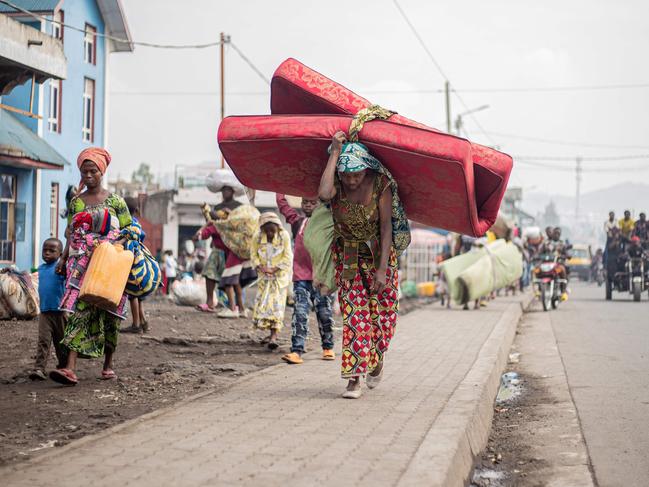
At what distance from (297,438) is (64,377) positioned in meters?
2.72

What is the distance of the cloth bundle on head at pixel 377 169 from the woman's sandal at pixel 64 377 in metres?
2.57

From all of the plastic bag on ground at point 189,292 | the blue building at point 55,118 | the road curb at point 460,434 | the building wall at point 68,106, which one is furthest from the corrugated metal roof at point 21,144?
the road curb at point 460,434

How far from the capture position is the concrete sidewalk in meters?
4.20

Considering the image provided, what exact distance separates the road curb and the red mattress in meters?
1.25

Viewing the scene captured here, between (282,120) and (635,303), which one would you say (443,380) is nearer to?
(282,120)

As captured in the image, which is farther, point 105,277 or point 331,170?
point 105,277

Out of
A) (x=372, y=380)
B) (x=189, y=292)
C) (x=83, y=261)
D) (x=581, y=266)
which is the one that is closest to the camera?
(x=372, y=380)

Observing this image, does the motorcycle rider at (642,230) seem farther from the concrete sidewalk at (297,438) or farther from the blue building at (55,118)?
the concrete sidewalk at (297,438)

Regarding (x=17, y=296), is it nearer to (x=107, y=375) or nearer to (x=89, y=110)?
(x=107, y=375)

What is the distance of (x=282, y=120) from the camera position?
689 centimetres

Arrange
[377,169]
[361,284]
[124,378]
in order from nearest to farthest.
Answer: [377,169], [361,284], [124,378]

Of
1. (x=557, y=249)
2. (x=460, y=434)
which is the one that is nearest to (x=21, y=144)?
(x=557, y=249)

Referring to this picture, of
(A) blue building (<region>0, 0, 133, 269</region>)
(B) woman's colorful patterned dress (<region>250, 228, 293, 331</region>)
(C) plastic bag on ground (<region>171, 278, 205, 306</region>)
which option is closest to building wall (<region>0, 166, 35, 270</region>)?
(A) blue building (<region>0, 0, 133, 269</region>)

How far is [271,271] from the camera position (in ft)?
35.0
